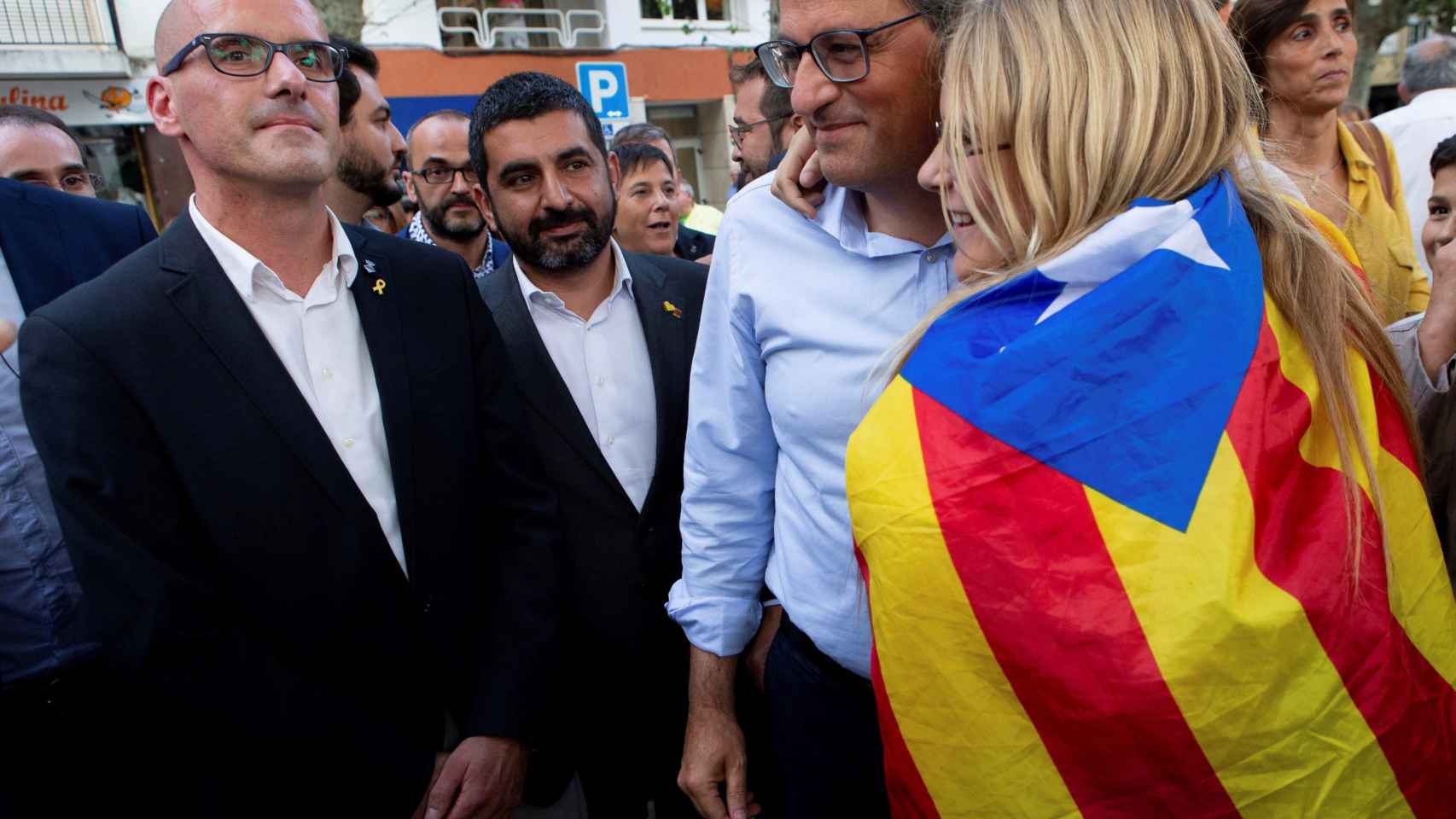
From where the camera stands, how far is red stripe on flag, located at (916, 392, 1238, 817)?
109cm

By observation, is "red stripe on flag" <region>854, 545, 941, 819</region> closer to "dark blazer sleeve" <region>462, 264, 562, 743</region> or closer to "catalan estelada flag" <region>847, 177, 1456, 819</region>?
"catalan estelada flag" <region>847, 177, 1456, 819</region>

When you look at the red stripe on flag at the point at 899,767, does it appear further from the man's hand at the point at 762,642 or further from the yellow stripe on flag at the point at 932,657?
the man's hand at the point at 762,642

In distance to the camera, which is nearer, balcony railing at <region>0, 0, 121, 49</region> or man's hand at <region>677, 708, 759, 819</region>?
man's hand at <region>677, 708, 759, 819</region>

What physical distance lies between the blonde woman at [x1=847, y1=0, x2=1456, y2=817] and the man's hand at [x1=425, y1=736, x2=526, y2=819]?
A: 969mm

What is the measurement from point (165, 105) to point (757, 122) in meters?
3.09

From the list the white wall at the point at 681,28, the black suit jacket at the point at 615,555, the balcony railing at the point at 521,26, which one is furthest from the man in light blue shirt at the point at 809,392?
the white wall at the point at 681,28

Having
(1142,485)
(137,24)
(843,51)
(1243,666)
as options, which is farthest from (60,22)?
(1243,666)

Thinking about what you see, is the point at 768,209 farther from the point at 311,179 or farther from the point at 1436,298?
the point at 1436,298

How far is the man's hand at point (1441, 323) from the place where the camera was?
1.49 metres

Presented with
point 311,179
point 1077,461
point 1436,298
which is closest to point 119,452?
point 311,179

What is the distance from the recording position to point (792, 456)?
1747 mm

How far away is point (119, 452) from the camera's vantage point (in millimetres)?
1562

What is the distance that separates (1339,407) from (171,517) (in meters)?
1.77

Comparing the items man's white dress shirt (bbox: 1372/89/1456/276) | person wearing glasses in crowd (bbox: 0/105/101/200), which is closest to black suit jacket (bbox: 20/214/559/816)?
person wearing glasses in crowd (bbox: 0/105/101/200)
